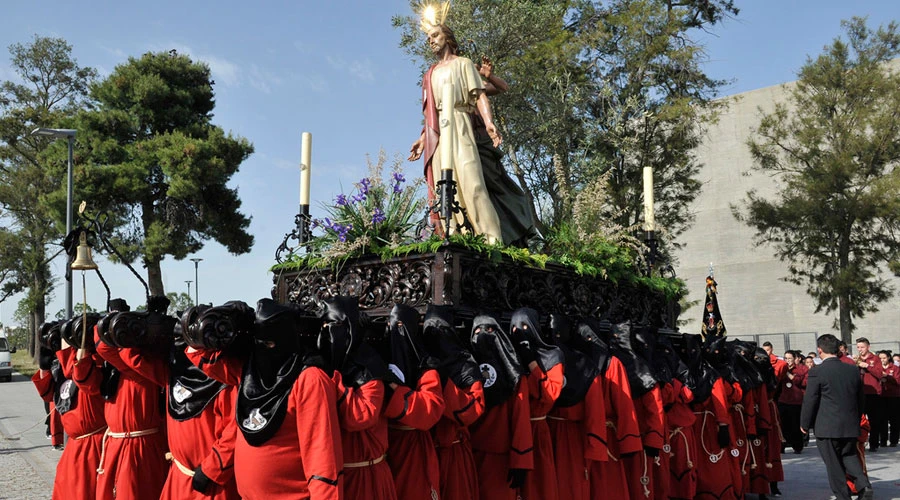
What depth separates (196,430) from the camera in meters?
4.95

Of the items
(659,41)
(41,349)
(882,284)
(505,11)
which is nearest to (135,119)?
(505,11)

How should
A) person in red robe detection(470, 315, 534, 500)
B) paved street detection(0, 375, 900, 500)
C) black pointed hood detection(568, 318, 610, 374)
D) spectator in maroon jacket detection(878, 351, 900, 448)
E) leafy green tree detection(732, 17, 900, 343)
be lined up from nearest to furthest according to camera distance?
person in red robe detection(470, 315, 534, 500)
black pointed hood detection(568, 318, 610, 374)
paved street detection(0, 375, 900, 500)
spectator in maroon jacket detection(878, 351, 900, 448)
leafy green tree detection(732, 17, 900, 343)

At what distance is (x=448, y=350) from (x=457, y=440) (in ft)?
2.28

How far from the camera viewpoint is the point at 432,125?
312 inches

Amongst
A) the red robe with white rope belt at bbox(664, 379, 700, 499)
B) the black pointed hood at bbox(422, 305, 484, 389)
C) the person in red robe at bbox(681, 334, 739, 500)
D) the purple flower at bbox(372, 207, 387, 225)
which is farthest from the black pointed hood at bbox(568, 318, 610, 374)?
the person in red robe at bbox(681, 334, 739, 500)

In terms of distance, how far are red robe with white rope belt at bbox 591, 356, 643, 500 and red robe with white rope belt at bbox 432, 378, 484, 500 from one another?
1.37 m

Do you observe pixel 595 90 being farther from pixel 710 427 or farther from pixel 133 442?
pixel 133 442

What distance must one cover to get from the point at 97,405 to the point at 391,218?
8.58 feet

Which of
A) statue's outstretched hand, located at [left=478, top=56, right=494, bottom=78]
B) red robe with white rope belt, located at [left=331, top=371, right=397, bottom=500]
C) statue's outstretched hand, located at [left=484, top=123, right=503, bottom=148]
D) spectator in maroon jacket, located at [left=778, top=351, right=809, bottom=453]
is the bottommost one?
spectator in maroon jacket, located at [left=778, top=351, right=809, bottom=453]

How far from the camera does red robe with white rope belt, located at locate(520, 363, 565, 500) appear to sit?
19.6 ft

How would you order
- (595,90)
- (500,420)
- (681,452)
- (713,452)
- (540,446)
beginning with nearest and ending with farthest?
(500,420) < (540,446) < (681,452) < (713,452) < (595,90)

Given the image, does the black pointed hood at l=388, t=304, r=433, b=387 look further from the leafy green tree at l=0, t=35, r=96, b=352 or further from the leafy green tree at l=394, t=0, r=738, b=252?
the leafy green tree at l=0, t=35, r=96, b=352

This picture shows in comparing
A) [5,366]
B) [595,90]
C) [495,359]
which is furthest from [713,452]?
[5,366]

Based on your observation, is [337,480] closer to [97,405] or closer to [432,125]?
[97,405]
